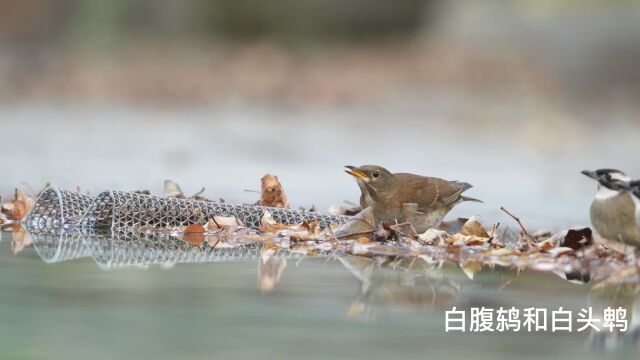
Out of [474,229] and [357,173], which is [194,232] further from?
[474,229]

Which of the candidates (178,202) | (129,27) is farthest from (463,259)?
(129,27)

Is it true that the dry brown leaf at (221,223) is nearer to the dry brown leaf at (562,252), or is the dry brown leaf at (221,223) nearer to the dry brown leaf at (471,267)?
→ the dry brown leaf at (471,267)

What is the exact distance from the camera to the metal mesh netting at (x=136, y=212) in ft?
26.4

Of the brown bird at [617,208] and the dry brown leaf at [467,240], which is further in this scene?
the dry brown leaf at [467,240]

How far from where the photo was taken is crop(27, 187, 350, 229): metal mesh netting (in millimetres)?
8047

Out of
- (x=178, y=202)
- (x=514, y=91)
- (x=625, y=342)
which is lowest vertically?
(x=625, y=342)

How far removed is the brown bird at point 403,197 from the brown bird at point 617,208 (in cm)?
145

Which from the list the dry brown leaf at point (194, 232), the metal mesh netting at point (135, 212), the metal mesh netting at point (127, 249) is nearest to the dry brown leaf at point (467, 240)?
the metal mesh netting at point (135, 212)

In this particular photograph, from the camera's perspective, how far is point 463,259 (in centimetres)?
711

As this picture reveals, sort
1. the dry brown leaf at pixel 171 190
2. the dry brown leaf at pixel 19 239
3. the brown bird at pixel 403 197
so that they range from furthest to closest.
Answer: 1. the dry brown leaf at pixel 171 190
2. the brown bird at pixel 403 197
3. the dry brown leaf at pixel 19 239

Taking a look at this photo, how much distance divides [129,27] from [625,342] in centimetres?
1364

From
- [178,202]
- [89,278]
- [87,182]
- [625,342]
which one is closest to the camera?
[625,342]

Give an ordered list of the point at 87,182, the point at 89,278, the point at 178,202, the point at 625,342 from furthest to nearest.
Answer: the point at 87,182 < the point at 178,202 < the point at 89,278 < the point at 625,342

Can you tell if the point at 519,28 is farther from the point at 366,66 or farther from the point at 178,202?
the point at 178,202
